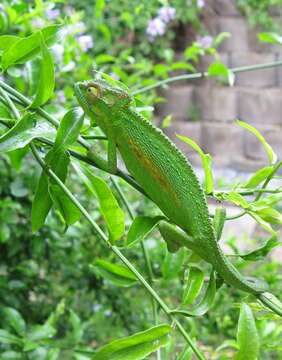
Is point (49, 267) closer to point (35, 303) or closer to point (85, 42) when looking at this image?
point (35, 303)

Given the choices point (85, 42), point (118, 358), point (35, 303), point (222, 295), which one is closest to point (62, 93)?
point (85, 42)

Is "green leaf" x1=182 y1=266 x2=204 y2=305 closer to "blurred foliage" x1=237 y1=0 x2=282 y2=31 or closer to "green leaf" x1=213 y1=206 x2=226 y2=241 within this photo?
"green leaf" x1=213 y1=206 x2=226 y2=241

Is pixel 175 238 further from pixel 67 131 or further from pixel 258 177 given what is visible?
pixel 67 131

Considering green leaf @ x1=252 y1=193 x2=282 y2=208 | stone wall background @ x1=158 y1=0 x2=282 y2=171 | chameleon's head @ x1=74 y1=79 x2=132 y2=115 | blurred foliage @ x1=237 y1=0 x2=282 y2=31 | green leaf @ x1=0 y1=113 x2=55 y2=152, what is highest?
green leaf @ x1=0 y1=113 x2=55 y2=152

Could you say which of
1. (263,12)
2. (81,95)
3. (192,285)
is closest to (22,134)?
(81,95)

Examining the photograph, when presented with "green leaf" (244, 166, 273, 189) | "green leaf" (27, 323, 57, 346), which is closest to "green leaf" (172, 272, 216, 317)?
"green leaf" (244, 166, 273, 189)
